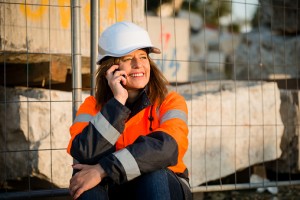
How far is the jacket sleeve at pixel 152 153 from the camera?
8.43 feet

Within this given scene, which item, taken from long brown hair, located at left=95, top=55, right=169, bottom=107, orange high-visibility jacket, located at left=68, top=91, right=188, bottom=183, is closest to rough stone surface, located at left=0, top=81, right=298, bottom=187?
long brown hair, located at left=95, top=55, right=169, bottom=107

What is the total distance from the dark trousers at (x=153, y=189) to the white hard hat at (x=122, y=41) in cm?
71

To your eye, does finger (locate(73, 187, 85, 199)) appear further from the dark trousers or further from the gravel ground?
the gravel ground

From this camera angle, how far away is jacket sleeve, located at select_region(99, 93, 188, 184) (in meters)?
2.57

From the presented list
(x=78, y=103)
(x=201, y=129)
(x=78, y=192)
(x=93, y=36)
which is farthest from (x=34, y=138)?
(x=78, y=192)

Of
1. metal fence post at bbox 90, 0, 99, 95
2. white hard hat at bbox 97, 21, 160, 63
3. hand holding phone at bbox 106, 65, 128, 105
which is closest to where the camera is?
hand holding phone at bbox 106, 65, 128, 105

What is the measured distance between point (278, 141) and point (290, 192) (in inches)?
19.6

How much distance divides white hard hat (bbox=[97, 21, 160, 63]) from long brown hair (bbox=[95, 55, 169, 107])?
5 cm

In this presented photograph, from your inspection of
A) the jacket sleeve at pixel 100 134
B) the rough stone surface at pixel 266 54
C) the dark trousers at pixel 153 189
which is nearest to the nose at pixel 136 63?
the jacket sleeve at pixel 100 134

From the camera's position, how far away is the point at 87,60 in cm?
491

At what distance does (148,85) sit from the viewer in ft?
9.95

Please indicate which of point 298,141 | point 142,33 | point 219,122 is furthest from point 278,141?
point 142,33

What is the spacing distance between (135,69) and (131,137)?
37 cm

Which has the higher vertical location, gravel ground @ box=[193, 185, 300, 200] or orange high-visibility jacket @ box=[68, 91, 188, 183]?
orange high-visibility jacket @ box=[68, 91, 188, 183]
